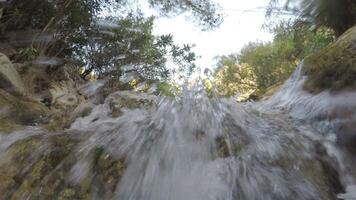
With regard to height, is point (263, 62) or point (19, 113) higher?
point (263, 62)

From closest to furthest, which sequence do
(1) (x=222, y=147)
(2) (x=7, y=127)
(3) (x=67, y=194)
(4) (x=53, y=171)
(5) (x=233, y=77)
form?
(3) (x=67, y=194) < (4) (x=53, y=171) < (1) (x=222, y=147) < (2) (x=7, y=127) < (5) (x=233, y=77)

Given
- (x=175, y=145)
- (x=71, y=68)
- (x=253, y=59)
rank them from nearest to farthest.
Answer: (x=175, y=145) < (x=71, y=68) < (x=253, y=59)

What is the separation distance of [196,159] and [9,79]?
405 centimetres

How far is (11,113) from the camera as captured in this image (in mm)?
4367

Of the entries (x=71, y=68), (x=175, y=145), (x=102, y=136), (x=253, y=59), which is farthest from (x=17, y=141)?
(x=253, y=59)

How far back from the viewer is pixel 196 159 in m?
2.67

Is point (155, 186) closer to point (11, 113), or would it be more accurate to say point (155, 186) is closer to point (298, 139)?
point (298, 139)

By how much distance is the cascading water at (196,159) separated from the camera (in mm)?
2350

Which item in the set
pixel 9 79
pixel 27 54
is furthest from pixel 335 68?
pixel 27 54

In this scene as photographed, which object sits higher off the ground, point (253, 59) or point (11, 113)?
point (253, 59)

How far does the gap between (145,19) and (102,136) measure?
8016 millimetres

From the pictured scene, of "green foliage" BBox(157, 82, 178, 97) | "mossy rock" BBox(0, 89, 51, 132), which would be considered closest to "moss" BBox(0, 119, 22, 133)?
"mossy rock" BBox(0, 89, 51, 132)

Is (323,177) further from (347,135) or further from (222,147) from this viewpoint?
(222,147)

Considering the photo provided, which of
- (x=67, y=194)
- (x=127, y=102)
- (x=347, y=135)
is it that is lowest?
(x=67, y=194)
